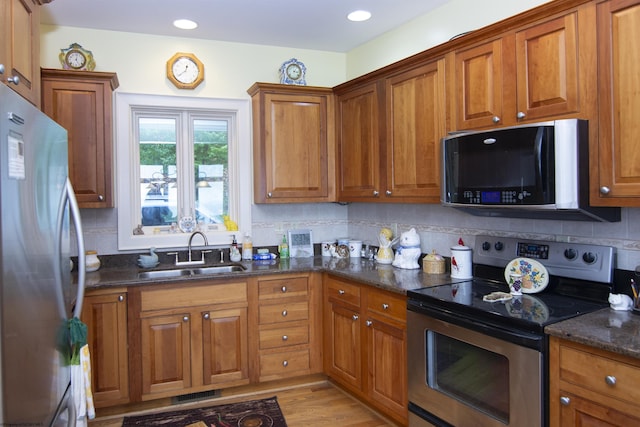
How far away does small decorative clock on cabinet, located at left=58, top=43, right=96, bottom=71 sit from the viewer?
10.7 ft

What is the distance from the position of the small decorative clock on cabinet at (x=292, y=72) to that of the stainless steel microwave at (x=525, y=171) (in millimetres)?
1654

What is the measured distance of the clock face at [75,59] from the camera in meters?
3.26

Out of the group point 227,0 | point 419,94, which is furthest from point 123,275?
point 419,94

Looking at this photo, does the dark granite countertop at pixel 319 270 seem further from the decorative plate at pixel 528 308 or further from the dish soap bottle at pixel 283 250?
the decorative plate at pixel 528 308

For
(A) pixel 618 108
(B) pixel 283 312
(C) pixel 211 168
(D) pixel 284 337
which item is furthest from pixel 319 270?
(A) pixel 618 108

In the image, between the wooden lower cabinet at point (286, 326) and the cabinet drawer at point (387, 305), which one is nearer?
the cabinet drawer at point (387, 305)

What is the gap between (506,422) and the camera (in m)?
1.97

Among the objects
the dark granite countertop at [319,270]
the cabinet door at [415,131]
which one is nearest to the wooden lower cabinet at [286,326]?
the dark granite countertop at [319,270]

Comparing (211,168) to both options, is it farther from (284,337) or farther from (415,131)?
(415,131)

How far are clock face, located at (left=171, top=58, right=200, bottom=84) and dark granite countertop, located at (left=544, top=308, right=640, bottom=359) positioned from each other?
3.03 m

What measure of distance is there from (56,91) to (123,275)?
4.15 ft

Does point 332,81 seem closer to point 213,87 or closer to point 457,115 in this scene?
point 213,87

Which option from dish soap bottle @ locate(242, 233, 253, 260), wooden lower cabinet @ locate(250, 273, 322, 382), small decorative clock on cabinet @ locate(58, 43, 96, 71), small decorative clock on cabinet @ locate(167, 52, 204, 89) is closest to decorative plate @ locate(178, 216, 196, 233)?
dish soap bottle @ locate(242, 233, 253, 260)

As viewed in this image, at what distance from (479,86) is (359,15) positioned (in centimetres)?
120
